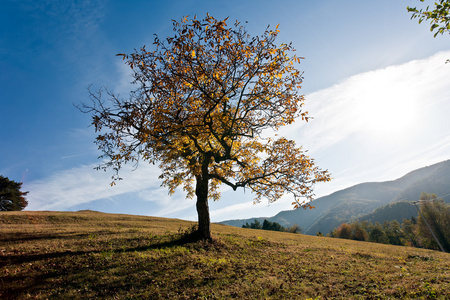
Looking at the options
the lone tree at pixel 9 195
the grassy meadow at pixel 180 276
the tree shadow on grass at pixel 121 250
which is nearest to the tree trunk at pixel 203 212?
the tree shadow on grass at pixel 121 250

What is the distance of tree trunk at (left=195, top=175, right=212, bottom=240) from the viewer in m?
17.4

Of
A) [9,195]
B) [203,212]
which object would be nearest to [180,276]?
[203,212]

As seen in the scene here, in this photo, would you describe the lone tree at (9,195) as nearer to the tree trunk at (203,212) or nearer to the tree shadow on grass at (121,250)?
the tree shadow on grass at (121,250)

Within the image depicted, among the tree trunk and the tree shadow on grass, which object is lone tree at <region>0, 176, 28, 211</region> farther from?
the tree trunk

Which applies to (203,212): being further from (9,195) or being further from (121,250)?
(9,195)

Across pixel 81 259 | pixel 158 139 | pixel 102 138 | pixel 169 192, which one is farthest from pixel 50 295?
pixel 169 192

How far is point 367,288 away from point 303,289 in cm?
294

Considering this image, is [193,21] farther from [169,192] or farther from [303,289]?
[169,192]

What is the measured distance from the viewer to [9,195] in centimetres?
6500

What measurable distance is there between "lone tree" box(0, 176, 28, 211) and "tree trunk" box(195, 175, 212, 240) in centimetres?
7944

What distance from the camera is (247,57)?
11.8 metres

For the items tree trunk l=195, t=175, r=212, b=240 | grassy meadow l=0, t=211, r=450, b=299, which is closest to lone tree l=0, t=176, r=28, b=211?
grassy meadow l=0, t=211, r=450, b=299

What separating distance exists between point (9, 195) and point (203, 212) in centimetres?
8097

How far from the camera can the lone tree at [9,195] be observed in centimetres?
6362
